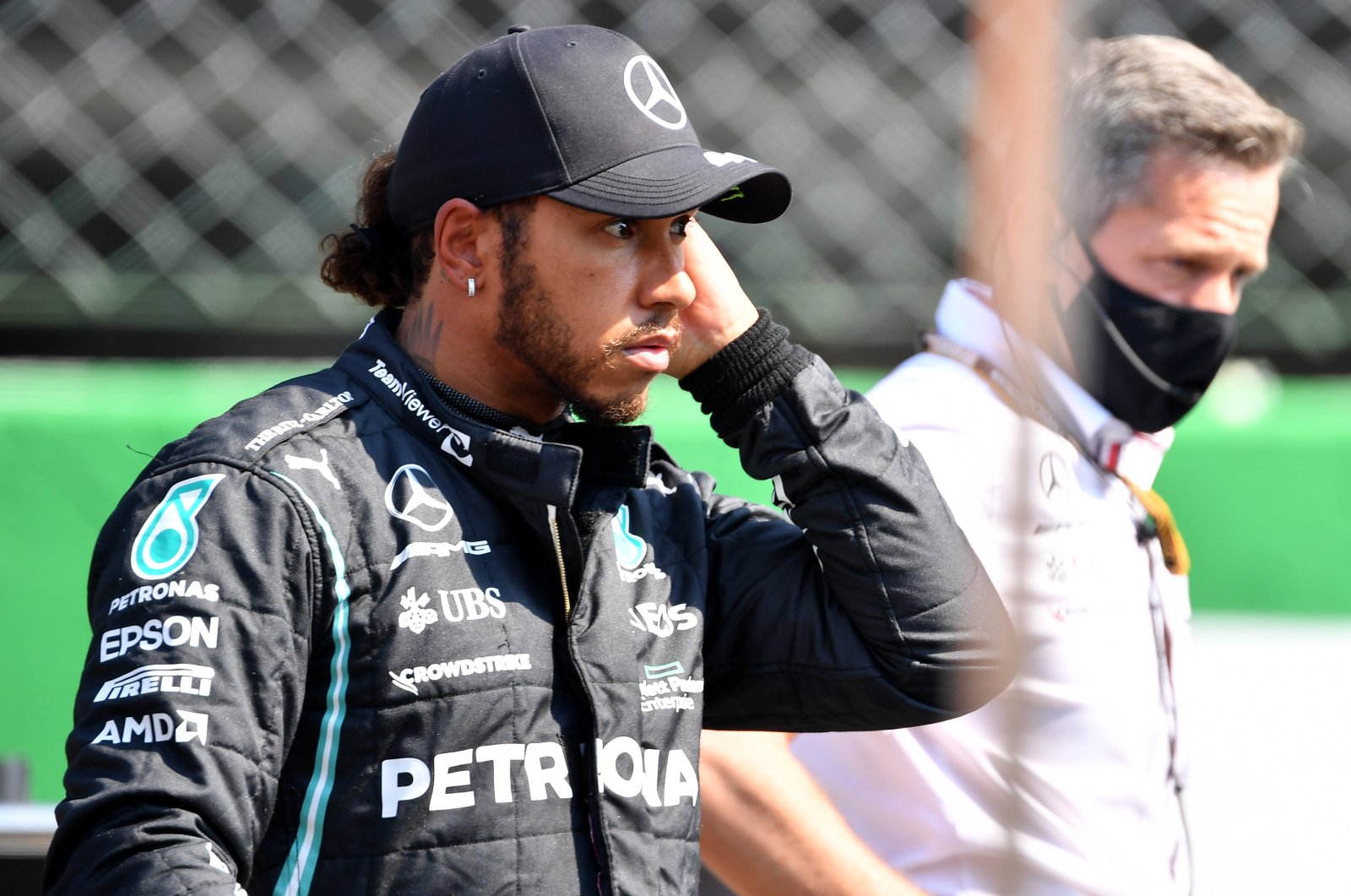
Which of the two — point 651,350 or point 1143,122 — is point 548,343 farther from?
point 1143,122

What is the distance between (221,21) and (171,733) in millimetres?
2622

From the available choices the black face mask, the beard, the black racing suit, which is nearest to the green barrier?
the black face mask

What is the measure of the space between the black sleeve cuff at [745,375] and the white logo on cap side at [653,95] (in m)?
0.23

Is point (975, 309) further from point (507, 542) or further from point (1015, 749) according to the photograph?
point (1015, 749)

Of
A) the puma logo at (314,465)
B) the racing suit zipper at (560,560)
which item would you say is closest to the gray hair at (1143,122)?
the racing suit zipper at (560,560)

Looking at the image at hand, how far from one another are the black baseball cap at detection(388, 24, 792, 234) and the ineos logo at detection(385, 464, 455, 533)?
0.26 meters

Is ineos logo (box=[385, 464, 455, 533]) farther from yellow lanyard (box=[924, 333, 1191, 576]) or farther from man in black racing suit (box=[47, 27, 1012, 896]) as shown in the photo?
yellow lanyard (box=[924, 333, 1191, 576])

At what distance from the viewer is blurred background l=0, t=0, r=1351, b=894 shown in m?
3.40

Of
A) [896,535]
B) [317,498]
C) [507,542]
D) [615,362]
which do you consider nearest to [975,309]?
[896,535]

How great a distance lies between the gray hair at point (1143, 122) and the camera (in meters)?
2.20

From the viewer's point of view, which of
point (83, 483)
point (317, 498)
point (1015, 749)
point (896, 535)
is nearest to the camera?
point (1015, 749)

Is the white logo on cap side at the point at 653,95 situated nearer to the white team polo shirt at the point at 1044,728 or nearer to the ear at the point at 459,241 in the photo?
the ear at the point at 459,241

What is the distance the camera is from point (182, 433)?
338 cm

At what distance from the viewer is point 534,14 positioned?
3676 millimetres
